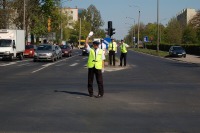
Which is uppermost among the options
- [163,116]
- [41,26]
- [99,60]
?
[41,26]

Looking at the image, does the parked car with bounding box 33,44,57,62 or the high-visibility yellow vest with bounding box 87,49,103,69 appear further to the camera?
the parked car with bounding box 33,44,57,62

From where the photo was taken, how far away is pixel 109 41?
28625 mm

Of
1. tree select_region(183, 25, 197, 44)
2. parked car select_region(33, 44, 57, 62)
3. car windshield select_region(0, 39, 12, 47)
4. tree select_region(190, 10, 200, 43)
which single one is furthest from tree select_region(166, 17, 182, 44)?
car windshield select_region(0, 39, 12, 47)

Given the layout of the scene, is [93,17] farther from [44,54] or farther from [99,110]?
[99,110]

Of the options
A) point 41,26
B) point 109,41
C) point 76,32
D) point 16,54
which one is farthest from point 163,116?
point 76,32

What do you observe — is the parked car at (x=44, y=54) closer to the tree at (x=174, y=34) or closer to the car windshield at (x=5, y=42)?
the car windshield at (x=5, y=42)

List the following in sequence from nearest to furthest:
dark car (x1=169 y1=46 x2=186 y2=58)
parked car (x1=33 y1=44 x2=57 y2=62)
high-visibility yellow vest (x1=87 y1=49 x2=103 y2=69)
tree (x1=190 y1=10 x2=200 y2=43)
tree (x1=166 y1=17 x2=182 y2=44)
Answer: high-visibility yellow vest (x1=87 y1=49 x2=103 y2=69)
parked car (x1=33 y1=44 x2=57 y2=62)
dark car (x1=169 y1=46 x2=186 y2=58)
tree (x1=190 y1=10 x2=200 y2=43)
tree (x1=166 y1=17 x2=182 y2=44)

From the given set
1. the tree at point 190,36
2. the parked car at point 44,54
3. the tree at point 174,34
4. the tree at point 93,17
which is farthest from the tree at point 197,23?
the tree at point 93,17

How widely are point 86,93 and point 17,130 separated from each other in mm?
5950

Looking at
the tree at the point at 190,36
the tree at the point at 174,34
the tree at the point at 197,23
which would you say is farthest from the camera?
the tree at the point at 174,34

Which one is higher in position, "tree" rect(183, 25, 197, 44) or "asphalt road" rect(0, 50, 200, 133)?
"tree" rect(183, 25, 197, 44)

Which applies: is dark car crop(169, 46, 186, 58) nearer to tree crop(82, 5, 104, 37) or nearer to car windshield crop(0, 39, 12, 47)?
car windshield crop(0, 39, 12, 47)

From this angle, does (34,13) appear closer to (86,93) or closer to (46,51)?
(46,51)

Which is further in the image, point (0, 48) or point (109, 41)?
point (0, 48)
